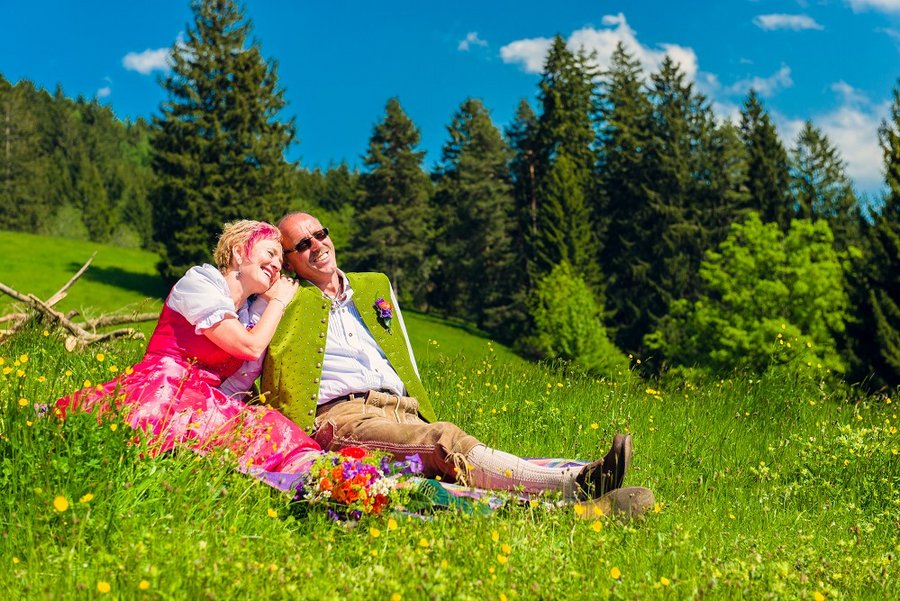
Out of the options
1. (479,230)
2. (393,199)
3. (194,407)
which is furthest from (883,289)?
(393,199)

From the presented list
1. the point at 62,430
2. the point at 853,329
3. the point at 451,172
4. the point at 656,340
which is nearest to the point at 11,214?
the point at 451,172

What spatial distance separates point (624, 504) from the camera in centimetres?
392

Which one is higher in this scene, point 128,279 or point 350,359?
point 128,279

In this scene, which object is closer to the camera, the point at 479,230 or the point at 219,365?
the point at 219,365

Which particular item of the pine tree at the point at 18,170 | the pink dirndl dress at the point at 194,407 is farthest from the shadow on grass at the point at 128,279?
the pink dirndl dress at the point at 194,407

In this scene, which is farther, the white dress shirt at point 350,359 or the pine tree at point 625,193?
the pine tree at point 625,193

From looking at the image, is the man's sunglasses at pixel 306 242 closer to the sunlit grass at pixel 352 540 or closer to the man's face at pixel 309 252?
the man's face at pixel 309 252

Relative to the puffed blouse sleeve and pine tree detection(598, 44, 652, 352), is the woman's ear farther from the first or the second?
pine tree detection(598, 44, 652, 352)

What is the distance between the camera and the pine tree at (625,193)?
44156mm

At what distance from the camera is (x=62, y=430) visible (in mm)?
3488

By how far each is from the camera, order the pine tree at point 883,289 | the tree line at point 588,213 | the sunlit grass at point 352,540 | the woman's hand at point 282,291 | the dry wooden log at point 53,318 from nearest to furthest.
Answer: the sunlit grass at point 352,540 → the woman's hand at point 282,291 → the dry wooden log at point 53,318 → the pine tree at point 883,289 → the tree line at point 588,213

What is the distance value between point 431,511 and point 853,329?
25.0m

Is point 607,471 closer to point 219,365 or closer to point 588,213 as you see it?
point 219,365

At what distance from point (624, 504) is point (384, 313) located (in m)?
2.34
